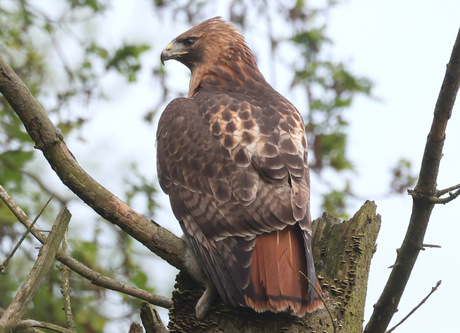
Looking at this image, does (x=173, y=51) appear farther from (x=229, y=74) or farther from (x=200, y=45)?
(x=229, y=74)

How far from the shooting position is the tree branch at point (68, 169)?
10.8ft

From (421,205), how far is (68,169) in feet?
5.34

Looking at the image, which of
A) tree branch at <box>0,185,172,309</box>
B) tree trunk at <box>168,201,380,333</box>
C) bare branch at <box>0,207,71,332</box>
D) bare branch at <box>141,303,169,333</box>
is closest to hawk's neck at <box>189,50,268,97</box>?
tree trunk at <box>168,201,380,333</box>

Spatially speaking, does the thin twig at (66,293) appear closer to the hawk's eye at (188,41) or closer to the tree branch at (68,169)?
the tree branch at (68,169)

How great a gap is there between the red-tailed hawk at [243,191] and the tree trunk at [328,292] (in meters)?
0.09

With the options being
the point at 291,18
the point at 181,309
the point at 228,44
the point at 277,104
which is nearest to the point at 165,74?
the point at 291,18

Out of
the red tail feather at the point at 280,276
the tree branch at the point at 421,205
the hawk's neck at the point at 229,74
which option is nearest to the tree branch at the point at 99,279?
the red tail feather at the point at 280,276

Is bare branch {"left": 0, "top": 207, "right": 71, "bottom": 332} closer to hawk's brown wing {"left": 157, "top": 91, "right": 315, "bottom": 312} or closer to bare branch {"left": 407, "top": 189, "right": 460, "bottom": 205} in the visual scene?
hawk's brown wing {"left": 157, "top": 91, "right": 315, "bottom": 312}

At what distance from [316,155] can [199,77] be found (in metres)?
1.99

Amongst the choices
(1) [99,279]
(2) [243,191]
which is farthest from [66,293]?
(2) [243,191]

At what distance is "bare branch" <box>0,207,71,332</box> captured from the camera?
2848mm

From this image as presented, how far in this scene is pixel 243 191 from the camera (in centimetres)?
379

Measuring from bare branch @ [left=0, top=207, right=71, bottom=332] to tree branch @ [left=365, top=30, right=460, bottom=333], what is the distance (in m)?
1.45

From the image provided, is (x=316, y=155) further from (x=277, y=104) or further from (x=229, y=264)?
(x=229, y=264)
